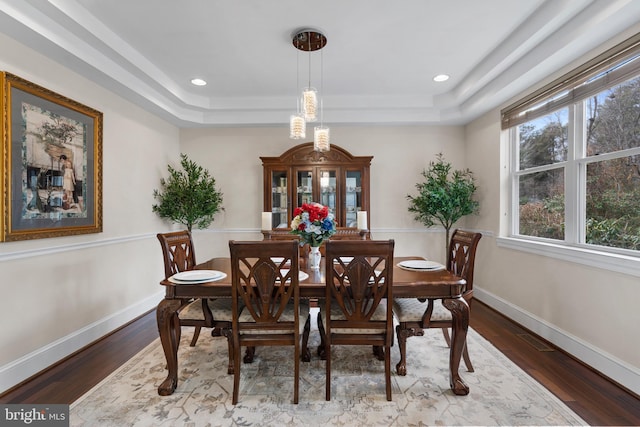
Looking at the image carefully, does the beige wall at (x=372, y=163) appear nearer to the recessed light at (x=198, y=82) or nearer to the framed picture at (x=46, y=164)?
the recessed light at (x=198, y=82)

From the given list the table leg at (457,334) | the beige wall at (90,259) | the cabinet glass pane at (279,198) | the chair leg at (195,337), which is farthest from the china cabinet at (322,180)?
the table leg at (457,334)

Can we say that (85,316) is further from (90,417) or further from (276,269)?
(276,269)

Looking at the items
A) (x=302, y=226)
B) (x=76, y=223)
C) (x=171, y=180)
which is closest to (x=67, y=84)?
(x=76, y=223)

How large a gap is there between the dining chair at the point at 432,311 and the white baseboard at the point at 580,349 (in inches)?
35.7

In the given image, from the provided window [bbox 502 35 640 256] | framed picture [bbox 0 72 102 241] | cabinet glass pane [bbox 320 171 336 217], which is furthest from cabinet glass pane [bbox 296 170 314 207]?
window [bbox 502 35 640 256]

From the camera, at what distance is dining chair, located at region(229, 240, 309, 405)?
1.74 metres

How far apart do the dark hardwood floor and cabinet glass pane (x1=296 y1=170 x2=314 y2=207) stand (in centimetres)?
196

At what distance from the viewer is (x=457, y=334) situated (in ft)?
6.25

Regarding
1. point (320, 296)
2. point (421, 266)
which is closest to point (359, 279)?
point (320, 296)

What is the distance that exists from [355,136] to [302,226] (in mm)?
2485

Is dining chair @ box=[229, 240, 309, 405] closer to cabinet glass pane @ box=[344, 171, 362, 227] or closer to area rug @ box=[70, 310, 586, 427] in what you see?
area rug @ box=[70, 310, 586, 427]

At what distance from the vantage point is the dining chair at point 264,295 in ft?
5.70

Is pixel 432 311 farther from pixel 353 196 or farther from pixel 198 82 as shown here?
pixel 198 82

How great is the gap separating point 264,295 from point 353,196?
241cm
